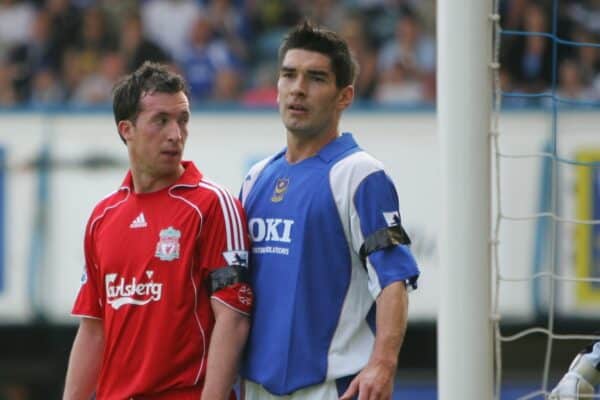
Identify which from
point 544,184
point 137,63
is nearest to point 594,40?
point 544,184

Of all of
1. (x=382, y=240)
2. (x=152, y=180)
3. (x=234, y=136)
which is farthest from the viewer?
(x=234, y=136)

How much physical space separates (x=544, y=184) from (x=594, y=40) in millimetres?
1496

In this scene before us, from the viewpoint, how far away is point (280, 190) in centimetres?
448

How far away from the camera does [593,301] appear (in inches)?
370

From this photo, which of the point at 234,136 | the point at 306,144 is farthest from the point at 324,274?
the point at 234,136

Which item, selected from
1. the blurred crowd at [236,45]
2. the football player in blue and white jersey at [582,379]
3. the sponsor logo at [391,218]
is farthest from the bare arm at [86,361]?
the blurred crowd at [236,45]

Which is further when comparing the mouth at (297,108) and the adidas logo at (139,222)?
the adidas logo at (139,222)

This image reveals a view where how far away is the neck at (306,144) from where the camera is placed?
4.49 m

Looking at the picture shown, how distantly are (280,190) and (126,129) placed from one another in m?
0.54

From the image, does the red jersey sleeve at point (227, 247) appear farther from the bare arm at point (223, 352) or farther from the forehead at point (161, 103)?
the forehead at point (161, 103)

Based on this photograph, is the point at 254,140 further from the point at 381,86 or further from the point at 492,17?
the point at 492,17

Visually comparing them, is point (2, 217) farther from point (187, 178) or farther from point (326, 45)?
point (326, 45)

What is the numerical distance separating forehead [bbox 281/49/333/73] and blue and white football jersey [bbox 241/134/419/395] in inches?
10.6

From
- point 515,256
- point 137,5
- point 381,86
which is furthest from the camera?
point 137,5
